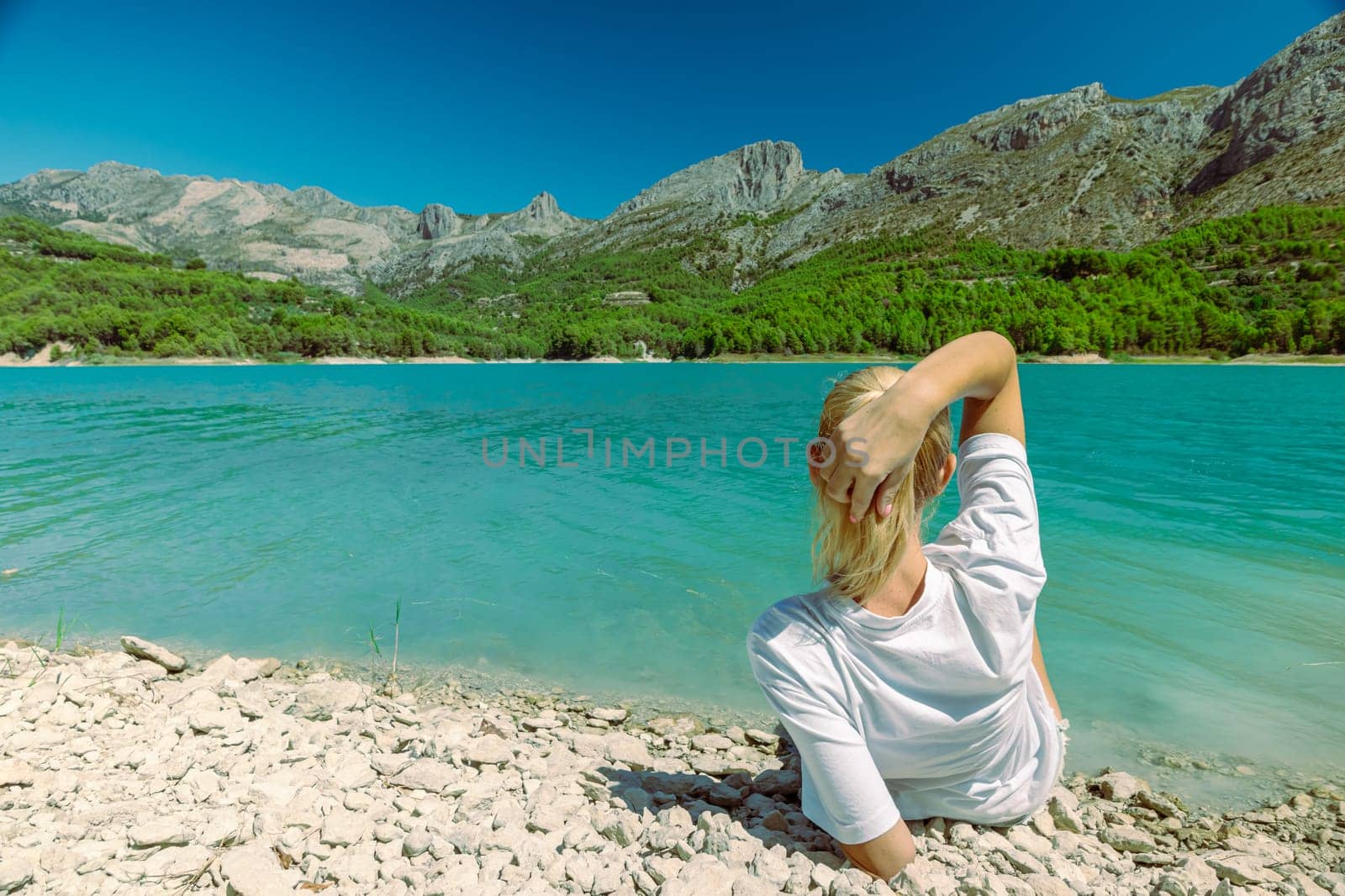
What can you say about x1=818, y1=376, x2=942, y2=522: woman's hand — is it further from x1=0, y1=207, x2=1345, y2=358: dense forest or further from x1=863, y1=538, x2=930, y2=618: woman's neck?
x1=0, y1=207, x2=1345, y2=358: dense forest

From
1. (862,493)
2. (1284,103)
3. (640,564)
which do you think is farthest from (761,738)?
(1284,103)

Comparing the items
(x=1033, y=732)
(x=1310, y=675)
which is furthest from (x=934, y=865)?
(x=1310, y=675)

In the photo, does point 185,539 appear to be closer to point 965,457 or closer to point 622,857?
point 622,857

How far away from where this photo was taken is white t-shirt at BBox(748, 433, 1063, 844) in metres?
1.50

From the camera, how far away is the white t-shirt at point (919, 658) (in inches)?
58.9

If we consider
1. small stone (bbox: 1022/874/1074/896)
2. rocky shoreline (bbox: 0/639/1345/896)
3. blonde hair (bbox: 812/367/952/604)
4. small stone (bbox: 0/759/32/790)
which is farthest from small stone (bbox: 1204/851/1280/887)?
small stone (bbox: 0/759/32/790)

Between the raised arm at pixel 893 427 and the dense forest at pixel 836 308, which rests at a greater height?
the dense forest at pixel 836 308

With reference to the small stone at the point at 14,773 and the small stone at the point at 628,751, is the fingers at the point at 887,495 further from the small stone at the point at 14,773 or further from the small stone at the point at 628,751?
the small stone at the point at 14,773

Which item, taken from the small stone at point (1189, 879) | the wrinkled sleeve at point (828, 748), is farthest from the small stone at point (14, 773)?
the small stone at point (1189, 879)

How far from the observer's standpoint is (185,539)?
8531mm

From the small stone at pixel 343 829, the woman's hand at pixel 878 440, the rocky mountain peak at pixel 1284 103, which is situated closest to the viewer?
the woman's hand at pixel 878 440

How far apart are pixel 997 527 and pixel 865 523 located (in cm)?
47

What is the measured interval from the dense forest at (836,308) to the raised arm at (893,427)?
98086 mm

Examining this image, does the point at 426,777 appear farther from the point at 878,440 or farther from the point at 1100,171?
the point at 1100,171
